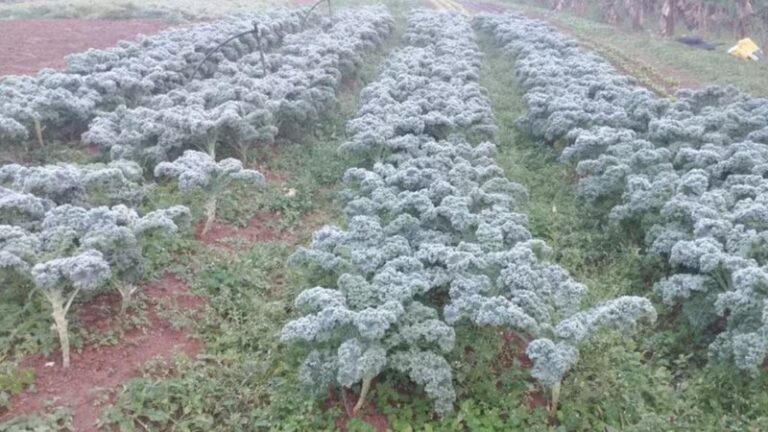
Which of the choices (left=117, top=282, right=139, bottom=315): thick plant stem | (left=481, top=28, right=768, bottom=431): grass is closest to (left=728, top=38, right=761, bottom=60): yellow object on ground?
(left=481, top=28, right=768, bottom=431): grass

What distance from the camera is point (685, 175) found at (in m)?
11.1

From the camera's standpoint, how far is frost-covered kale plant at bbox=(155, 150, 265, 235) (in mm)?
10258

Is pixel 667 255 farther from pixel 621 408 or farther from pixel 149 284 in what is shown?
pixel 149 284

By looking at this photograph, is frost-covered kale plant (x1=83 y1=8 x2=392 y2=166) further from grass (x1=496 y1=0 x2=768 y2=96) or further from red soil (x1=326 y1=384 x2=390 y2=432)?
grass (x1=496 y1=0 x2=768 y2=96)

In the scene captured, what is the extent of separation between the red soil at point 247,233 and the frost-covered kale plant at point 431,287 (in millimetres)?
1247

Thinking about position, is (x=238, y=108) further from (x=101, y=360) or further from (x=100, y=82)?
(x=101, y=360)

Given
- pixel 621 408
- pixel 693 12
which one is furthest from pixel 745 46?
pixel 621 408

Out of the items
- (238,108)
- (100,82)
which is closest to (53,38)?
(100,82)

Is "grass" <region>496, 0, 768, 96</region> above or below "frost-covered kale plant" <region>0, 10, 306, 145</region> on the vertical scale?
below

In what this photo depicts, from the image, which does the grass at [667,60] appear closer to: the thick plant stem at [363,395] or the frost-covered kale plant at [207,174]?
the frost-covered kale plant at [207,174]

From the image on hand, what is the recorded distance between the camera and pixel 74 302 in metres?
8.55

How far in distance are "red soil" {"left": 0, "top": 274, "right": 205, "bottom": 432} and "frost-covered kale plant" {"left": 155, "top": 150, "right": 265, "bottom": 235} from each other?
5.68 ft

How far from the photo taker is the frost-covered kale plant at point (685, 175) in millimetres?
8367

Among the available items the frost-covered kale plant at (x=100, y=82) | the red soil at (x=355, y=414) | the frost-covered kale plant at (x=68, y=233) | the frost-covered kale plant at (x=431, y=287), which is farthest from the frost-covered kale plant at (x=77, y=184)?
the red soil at (x=355, y=414)
